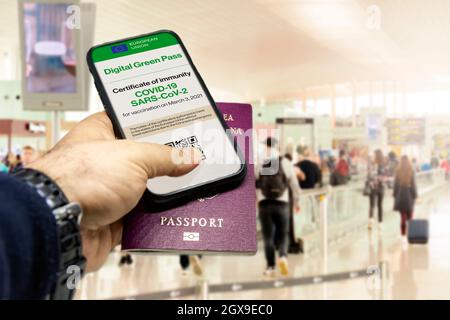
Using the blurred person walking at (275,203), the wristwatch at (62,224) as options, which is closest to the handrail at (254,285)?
the blurred person walking at (275,203)

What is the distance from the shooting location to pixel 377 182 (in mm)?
4840

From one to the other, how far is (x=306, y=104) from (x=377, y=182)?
58.8 inches

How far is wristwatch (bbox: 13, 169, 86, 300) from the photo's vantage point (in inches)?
22.7

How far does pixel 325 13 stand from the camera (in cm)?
272

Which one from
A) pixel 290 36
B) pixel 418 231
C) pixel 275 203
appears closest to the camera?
pixel 290 36

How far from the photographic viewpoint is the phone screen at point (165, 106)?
819 mm

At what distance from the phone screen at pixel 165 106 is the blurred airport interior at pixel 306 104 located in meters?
0.24

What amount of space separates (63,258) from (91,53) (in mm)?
427

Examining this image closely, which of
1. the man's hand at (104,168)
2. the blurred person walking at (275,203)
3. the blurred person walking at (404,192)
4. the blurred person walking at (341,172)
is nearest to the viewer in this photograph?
the man's hand at (104,168)

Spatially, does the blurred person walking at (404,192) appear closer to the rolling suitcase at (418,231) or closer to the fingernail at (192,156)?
the rolling suitcase at (418,231)

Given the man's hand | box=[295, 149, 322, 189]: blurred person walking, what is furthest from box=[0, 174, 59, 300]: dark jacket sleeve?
box=[295, 149, 322, 189]: blurred person walking

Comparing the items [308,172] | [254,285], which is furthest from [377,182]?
[254,285]

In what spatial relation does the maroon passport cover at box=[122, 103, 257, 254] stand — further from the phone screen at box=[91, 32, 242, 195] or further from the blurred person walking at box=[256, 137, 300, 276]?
the blurred person walking at box=[256, 137, 300, 276]

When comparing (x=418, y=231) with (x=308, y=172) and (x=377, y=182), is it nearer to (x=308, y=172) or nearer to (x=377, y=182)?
(x=377, y=182)
